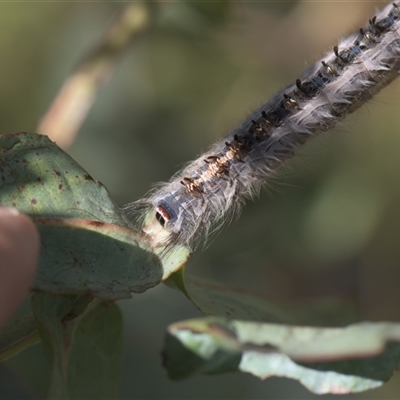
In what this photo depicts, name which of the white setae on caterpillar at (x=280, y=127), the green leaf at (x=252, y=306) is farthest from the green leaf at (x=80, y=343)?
the white setae on caterpillar at (x=280, y=127)

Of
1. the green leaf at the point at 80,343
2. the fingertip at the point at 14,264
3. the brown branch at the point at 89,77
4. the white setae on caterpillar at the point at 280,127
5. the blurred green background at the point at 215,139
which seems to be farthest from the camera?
the blurred green background at the point at 215,139

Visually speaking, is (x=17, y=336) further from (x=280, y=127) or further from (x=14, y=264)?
(x=280, y=127)

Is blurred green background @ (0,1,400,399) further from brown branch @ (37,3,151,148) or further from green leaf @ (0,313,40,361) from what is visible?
green leaf @ (0,313,40,361)

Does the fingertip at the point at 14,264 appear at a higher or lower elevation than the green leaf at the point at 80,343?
higher

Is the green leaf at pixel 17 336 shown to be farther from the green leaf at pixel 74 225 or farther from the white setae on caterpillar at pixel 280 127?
the white setae on caterpillar at pixel 280 127

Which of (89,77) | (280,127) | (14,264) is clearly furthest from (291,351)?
(89,77)

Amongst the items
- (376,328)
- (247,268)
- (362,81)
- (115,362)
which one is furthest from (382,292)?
(376,328)
